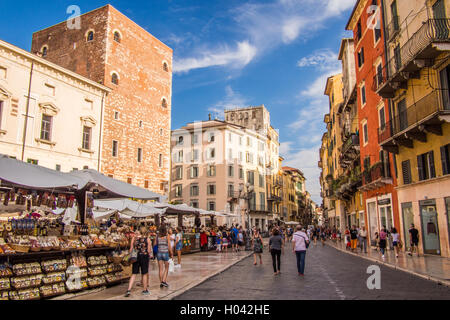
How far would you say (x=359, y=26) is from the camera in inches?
1124

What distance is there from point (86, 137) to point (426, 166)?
22.3 meters

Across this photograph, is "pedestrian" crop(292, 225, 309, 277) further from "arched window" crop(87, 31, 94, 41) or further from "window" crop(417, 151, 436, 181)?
"arched window" crop(87, 31, 94, 41)

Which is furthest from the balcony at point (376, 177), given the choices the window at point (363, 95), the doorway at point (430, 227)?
the window at point (363, 95)

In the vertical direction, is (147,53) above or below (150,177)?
above

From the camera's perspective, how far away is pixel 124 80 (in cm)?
3225

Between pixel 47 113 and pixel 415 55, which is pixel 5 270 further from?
pixel 47 113

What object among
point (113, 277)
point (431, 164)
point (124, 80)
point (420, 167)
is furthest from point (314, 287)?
point (124, 80)

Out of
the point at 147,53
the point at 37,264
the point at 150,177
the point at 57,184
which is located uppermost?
the point at 147,53

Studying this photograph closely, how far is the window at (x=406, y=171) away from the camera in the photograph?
66.6ft

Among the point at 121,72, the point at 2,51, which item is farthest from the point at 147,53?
the point at 2,51

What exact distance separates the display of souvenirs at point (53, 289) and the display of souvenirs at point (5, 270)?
2.61 ft
